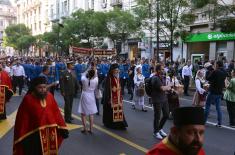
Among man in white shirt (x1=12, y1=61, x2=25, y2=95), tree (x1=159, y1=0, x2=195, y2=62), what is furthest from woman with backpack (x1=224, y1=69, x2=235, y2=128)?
tree (x1=159, y1=0, x2=195, y2=62)

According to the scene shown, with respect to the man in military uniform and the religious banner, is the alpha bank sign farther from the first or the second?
the man in military uniform

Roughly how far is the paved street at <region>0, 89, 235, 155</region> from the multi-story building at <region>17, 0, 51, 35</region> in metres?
65.4

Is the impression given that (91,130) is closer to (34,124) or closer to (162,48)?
(34,124)

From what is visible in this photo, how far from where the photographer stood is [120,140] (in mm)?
8891

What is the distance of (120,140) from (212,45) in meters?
22.0

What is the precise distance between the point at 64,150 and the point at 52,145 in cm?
225

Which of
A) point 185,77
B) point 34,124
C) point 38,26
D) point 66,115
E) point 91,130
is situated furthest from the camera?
point 38,26

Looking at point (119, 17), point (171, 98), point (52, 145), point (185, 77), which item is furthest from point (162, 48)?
point (52, 145)

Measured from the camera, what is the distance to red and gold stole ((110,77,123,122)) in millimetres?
10219

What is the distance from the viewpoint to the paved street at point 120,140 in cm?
795

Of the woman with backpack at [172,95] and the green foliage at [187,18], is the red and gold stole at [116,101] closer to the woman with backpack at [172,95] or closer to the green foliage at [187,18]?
the woman with backpack at [172,95]

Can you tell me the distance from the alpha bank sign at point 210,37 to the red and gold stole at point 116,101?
17952 millimetres

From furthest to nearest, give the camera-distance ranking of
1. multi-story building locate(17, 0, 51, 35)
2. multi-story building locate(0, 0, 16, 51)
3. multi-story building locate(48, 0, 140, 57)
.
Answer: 1. multi-story building locate(0, 0, 16, 51)
2. multi-story building locate(17, 0, 51, 35)
3. multi-story building locate(48, 0, 140, 57)

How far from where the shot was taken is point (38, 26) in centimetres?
8469
